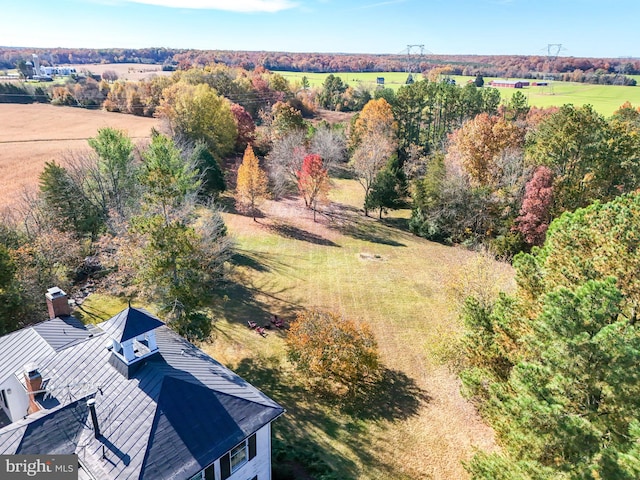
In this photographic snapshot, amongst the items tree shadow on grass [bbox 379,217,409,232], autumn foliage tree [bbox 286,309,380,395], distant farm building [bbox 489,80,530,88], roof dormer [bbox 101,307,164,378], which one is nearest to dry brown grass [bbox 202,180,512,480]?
tree shadow on grass [bbox 379,217,409,232]

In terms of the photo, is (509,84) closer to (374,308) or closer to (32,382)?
(374,308)

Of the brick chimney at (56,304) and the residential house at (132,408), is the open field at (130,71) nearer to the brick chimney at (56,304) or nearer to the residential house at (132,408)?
the brick chimney at (56,304)

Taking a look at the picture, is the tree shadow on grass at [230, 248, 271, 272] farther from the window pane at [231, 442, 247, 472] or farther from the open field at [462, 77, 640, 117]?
the open field at [462, 77, 640, 117]

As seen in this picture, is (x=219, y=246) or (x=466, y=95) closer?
(x=219, y=246)

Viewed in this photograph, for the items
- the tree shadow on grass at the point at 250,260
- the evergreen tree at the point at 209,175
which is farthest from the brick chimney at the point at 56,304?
the evergreen tree at the point at 209,175

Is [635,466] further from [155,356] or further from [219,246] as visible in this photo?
[219,246]

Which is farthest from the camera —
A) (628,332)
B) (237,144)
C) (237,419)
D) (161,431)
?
(237,144)

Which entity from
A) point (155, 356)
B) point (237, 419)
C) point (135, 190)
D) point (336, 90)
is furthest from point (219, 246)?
point (336, 90)
